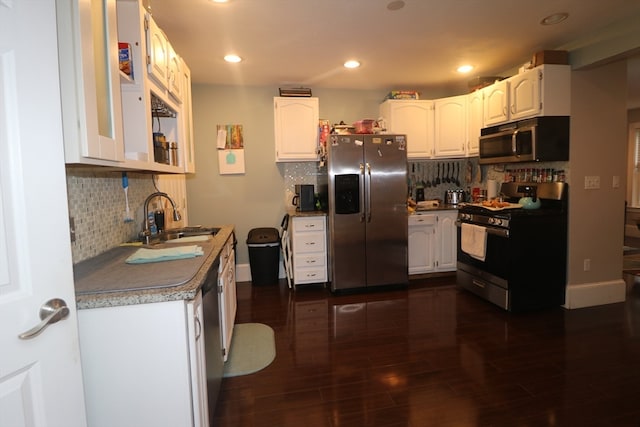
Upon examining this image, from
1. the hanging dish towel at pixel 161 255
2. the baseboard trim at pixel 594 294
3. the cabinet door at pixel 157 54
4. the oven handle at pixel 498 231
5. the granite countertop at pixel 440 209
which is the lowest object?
the baseboard trim at pixel 594 294

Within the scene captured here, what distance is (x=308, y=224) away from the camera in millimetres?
3922

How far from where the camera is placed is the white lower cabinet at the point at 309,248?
3.91 metres

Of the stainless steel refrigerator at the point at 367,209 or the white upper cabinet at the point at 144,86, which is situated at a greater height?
the white upper cabinet at the point at 144,86

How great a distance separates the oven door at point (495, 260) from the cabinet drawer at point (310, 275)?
1.64 m

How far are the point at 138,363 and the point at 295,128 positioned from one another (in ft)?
10.8

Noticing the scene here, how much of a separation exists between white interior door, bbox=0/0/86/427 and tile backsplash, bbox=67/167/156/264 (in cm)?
80

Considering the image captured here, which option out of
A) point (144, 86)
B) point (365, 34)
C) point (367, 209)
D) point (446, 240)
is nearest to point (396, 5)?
point (365, 34)

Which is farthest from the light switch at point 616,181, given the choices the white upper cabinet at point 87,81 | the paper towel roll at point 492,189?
the white upper cabinet at point 87,81

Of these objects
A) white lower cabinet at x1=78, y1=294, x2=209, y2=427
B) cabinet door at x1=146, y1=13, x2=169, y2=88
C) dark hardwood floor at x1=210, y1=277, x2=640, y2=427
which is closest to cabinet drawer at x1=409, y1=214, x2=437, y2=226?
dark hardwood floor at x1=210, y1=277, x2=640, y2=427

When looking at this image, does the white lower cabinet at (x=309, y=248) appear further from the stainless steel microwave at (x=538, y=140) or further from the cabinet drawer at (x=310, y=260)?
the stainless steel microwave at (x=538, y=140)

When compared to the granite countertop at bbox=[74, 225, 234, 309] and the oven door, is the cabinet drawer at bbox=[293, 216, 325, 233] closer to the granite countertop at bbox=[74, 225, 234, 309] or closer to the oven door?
the oven door

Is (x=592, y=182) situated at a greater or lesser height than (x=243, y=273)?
greater

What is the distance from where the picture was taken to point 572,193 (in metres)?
3.21

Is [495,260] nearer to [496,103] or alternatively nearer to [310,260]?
[496,103]
